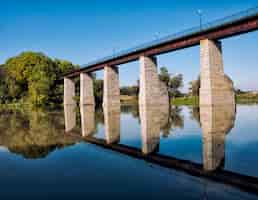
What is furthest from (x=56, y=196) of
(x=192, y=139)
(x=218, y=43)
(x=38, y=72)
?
(x=38, y=72)

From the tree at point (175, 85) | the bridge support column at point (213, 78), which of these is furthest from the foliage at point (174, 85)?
the bridge support column at point (213, 78)

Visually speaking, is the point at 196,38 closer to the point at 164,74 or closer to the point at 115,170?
the point at 115,170

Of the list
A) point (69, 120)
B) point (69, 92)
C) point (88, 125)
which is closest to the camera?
point (88, 125)

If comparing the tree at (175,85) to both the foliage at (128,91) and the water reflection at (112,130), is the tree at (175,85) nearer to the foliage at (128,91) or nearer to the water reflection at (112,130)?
the foliage at (128,91)

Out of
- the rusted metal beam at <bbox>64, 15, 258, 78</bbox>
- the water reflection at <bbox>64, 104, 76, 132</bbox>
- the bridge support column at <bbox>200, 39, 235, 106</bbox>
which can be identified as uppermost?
the rusted metal beam at <bbox>64, 15, 258, 78</bbox>

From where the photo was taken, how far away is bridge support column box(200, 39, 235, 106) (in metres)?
32.5

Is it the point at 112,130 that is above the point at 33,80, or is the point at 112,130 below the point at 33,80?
below

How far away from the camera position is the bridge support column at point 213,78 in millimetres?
32469

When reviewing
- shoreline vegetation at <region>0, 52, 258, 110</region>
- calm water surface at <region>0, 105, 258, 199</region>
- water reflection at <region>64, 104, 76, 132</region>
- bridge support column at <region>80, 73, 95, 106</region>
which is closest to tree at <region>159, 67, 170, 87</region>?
shoreline vegetation at <region>0, 52, 258, 110</region>

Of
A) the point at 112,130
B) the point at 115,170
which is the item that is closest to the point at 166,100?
the point at 112,130

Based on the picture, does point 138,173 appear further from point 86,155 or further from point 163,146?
point 163,146

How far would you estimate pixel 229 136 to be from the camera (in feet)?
44.5

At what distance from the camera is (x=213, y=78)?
108ft

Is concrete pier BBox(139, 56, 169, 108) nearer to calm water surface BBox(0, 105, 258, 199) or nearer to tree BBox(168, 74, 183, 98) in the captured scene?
calm water surface BBox(0, 105, 258, 199)
